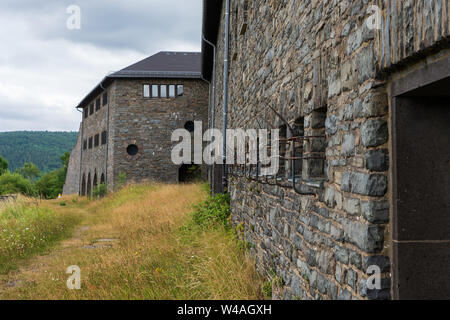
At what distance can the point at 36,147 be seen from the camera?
103m

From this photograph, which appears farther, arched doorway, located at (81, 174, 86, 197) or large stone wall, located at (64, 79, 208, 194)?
arched doorway, located at (81, 174, 86, 197)

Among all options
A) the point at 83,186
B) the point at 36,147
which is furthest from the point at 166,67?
the point at 36,147

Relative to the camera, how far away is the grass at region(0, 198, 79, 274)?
7.89m

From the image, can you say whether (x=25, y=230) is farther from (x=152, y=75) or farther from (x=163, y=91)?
(x=163, y=91)

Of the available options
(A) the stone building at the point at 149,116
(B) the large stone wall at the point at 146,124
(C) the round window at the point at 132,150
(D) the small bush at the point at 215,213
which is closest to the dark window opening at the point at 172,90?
(A) the stone building at the point at 149,116

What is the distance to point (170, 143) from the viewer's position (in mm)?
21938

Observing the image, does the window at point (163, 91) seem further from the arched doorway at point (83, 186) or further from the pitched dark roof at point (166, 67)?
the arched doorway at point (83, 186)

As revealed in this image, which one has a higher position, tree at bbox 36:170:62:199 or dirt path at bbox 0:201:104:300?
dirt path at bbox 0:201:104:300

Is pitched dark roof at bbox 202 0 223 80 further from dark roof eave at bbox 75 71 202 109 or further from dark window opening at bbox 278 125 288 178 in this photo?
dark window opening at bbox 278 125 288 178

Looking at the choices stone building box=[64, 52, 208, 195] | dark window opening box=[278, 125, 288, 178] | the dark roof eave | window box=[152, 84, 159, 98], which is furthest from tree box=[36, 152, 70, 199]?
dark window opening box=[278, 125, 288, 178]

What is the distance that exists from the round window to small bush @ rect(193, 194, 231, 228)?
13.1 metres
